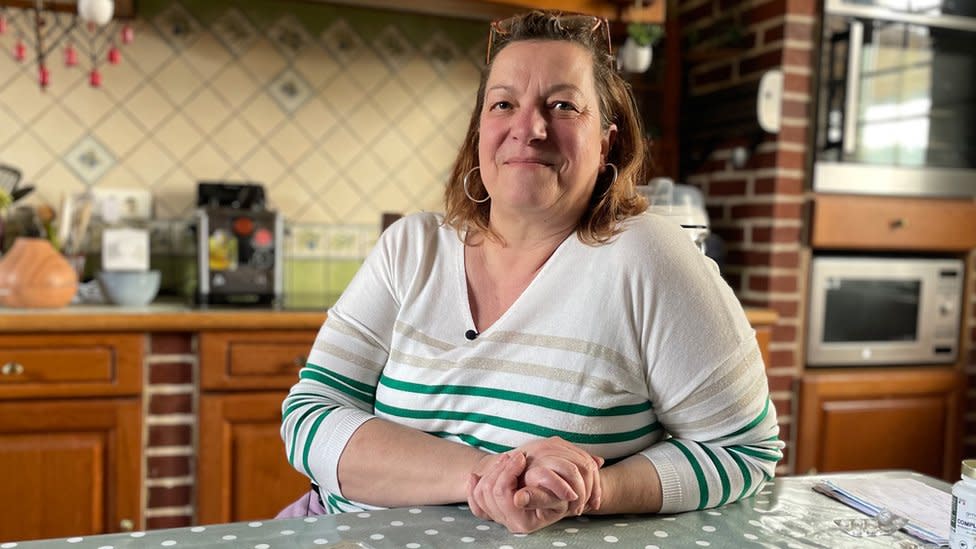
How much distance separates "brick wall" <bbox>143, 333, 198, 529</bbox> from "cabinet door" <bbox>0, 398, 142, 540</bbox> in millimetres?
34

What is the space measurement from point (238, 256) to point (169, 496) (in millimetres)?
674

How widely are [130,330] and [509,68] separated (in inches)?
52.4

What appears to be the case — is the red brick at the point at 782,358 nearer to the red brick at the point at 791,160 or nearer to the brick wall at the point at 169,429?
the red brick at the point at 791,160

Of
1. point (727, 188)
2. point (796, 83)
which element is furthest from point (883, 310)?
Answer: point (796, 83)

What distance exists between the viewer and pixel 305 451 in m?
1.07

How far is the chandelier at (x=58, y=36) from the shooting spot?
2297mm

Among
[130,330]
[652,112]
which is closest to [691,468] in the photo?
[130,330]

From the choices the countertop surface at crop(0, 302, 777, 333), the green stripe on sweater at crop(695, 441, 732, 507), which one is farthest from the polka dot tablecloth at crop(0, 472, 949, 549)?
the countertop surface at crop(0, 302, 777, 333)

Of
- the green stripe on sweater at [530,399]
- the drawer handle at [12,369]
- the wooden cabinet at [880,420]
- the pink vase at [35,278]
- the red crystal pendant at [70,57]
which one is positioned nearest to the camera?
the green stripe on sweater at [530,399]

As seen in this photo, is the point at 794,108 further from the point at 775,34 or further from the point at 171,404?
the point at 171,404

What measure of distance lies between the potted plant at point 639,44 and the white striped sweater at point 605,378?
1.52 meters

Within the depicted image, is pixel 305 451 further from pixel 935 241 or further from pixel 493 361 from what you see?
pixel 935 241

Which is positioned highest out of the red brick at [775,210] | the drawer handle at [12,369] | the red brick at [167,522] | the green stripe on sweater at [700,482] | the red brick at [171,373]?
the red brick at [775,210]

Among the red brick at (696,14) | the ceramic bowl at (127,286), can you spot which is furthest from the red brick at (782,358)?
the ceramic bowl at (127,286)
